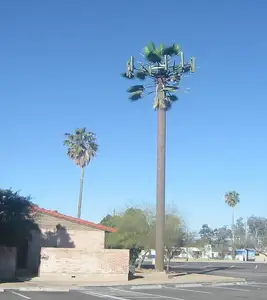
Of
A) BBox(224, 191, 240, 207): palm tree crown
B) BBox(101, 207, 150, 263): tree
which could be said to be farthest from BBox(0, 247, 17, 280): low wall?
BBox(224, 191, 240, 207): palm tree crown

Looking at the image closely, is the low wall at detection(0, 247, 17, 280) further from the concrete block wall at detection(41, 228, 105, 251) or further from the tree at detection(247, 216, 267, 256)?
the tree at detection(247, 216, 267, 256)

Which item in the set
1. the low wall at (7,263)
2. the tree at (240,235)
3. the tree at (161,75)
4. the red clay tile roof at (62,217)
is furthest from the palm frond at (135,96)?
the tree at (240,235)

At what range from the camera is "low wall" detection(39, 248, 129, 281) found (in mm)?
31000

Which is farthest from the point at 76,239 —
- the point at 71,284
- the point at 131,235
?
the point at 71,284

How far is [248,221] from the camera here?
164250 millimetres

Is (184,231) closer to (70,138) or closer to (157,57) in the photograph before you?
(157,57)

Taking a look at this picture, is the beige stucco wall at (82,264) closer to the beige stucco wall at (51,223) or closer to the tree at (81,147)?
the beige stucco wall at (51,223)

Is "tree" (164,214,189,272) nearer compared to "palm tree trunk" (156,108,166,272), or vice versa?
"palm tree trunk" (156,108,166,272)

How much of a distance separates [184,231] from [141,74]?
54.1ft

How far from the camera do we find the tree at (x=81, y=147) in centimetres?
6575

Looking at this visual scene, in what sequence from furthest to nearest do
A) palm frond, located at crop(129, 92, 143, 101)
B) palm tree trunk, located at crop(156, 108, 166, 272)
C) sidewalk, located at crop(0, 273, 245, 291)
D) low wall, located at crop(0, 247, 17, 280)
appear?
palm frond, located at crop(129, 92, 143, 101), palm tree trunk, located at crop(156, 108, 166, 272), low wall, located at crop(0, 247, 17, 280), sidewalk, located at crop(0, 273, 245, 291)

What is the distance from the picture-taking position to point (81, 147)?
6588 cm

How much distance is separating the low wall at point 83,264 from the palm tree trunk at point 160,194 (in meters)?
4.41

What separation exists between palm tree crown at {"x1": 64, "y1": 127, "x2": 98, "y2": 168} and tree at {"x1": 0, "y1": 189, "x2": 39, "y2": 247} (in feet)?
106
